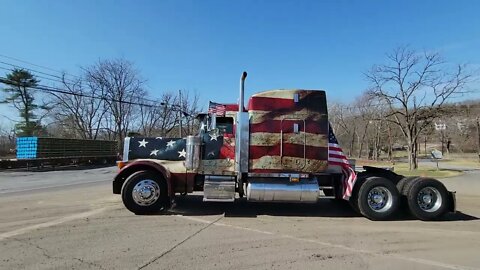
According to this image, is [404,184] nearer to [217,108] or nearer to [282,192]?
[282,192]

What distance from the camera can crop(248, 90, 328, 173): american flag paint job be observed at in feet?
31.1

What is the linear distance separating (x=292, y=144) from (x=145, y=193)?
139 inches

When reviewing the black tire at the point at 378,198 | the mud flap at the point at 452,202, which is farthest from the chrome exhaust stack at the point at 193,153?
the mud flap at the point at 452,202

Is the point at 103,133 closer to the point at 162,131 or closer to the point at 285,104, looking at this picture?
the point at 162,131

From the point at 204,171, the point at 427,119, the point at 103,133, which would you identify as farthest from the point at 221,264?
the point at 103,133

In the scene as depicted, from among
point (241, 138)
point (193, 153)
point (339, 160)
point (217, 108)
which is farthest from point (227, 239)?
point (339, 160)

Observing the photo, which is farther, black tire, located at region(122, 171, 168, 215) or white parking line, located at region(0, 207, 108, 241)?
black tire, located at region(122, 171, 168, 215)

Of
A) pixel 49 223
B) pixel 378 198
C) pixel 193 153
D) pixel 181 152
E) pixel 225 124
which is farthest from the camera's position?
pixel 181 152

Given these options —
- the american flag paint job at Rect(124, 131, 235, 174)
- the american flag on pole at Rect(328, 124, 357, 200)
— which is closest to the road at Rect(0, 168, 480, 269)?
the american flag on pole at Rect(328, 124, 357, 200)

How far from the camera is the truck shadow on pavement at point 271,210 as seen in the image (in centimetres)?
974

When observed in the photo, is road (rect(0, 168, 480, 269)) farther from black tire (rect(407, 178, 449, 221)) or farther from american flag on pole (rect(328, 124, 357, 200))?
american flag on pole (rect(328, 124, 357, 200))

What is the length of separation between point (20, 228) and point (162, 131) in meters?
56.3

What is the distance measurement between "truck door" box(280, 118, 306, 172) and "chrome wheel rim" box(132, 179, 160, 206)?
3.01 m

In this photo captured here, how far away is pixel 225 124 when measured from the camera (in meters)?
9.81
